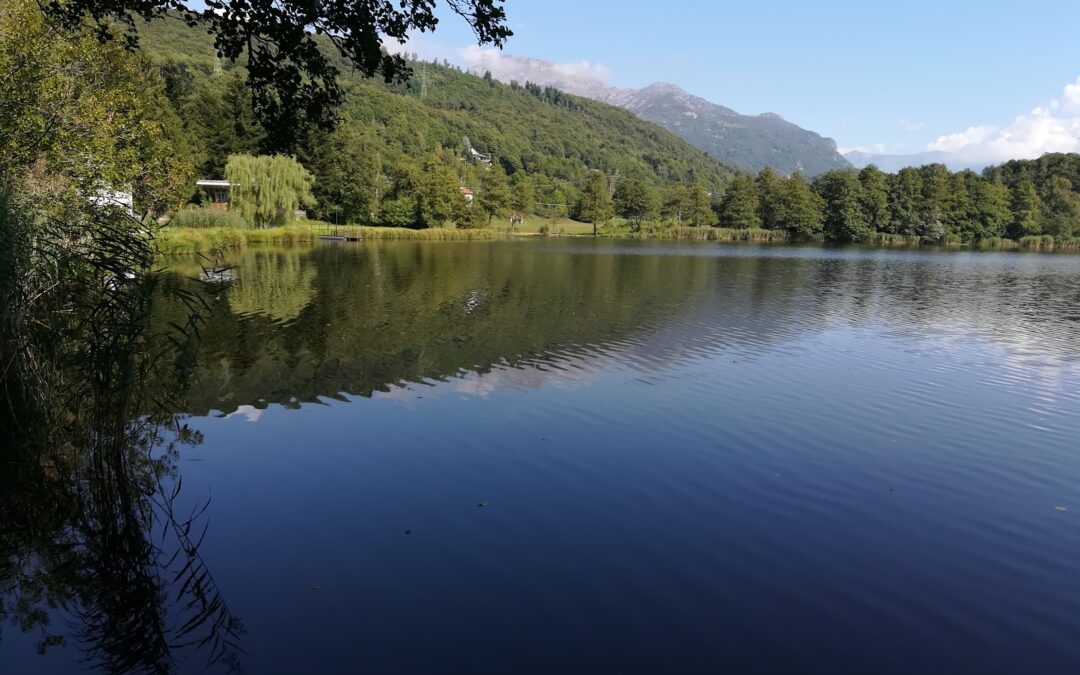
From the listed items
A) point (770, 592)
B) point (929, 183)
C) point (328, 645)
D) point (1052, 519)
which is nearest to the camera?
point (328, 645)

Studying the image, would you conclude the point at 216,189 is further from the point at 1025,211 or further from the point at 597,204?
the point at 1025,211

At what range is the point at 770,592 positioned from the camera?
6.46m

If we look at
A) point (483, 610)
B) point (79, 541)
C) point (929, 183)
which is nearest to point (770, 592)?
point (483, 610)

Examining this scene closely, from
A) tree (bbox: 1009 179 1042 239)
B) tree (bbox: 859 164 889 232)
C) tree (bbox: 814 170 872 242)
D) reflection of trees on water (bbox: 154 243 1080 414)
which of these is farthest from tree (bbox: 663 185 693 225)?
reflection of trees on water (bbox: 154 243 1080 414)

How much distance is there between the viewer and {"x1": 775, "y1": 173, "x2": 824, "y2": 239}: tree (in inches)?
4427

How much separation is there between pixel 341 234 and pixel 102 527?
67551 millimetres

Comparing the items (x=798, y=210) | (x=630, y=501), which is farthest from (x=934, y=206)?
(x=630, y=501)

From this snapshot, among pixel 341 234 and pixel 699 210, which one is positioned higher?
pixel 699 210

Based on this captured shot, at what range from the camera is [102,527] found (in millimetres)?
7113

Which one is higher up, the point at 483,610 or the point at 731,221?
the point at 731,221

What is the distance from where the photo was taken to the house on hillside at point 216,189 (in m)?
69.7

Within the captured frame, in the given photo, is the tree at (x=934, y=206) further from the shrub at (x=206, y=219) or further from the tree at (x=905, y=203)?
the shrub at (x=206, y=219)

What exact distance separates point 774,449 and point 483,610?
21.5 ft

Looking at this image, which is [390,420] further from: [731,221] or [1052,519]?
[731,221]
